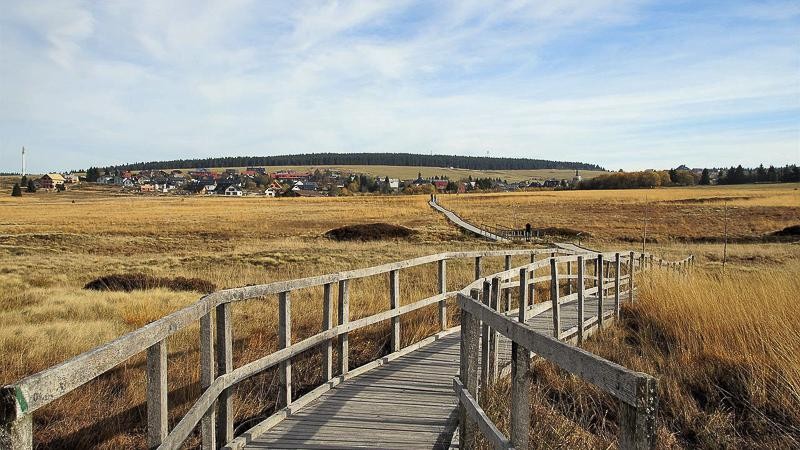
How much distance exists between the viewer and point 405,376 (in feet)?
23.5

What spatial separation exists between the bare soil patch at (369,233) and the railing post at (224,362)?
29660 mm

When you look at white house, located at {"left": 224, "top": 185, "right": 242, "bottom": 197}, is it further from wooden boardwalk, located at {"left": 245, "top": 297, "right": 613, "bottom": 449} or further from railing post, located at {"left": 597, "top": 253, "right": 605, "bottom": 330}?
wooden boardwalk, located at {"left": 245, "top": 297, "right": 613, "bottom": 449}

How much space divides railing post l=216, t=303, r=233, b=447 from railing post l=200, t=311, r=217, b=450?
296mm

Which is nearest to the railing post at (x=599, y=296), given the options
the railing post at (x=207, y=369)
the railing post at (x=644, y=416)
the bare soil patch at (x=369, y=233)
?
the railing post at (x=207, y=369)

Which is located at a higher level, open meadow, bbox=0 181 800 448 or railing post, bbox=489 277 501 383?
railing post, bbox=489 277 501 383

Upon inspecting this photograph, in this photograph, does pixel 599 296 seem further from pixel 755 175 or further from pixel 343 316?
pixel 755 175

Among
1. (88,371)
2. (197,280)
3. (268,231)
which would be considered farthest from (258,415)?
(268,231)

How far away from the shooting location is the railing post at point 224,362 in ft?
15.7

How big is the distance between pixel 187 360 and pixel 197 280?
28.8 feet

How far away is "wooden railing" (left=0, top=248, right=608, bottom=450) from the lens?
2.04 metres

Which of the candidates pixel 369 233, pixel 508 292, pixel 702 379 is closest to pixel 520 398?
pixel 702 379

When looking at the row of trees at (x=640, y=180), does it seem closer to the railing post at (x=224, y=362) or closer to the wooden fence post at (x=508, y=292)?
the wooden fence post at (x=508, y=292)

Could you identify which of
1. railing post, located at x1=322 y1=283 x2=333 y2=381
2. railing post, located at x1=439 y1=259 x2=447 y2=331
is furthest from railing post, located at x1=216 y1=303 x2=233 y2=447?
railing post, located at x1=439 y1=259 x2=447 y2=331

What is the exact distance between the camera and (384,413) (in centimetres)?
589
